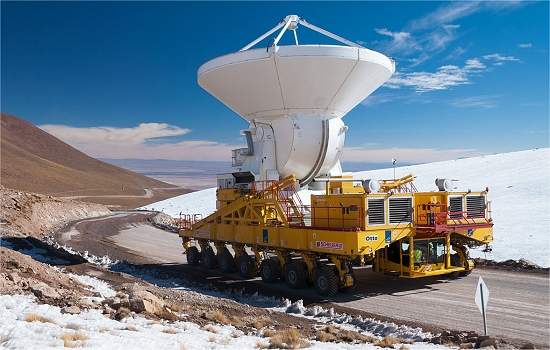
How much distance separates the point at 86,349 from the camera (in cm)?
724

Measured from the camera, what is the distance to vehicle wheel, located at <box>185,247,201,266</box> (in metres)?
22.3

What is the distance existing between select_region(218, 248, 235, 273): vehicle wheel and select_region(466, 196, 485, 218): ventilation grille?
28.6 feet

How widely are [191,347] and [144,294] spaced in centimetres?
404

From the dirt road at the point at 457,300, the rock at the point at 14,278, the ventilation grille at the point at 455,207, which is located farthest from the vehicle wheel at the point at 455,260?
the rock at the point at 14,278

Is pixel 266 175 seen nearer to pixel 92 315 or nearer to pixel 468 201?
pixel 468 201

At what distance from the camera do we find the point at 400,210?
606 inches

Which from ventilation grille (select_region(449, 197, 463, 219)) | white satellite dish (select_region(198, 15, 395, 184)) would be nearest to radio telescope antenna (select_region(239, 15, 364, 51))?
white satellite dish (select_region(198, 15, 395, 184))

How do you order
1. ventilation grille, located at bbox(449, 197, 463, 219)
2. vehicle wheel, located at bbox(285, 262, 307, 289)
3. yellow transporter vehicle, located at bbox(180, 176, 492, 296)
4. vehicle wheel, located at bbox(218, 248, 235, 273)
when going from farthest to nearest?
1. vehicle wheel, located at bbox(218, 248, 235, 273)
2. ventilation grille, located at bbox(449, 197, 463, 219)
3. vehicle wheel, located at bbox(285, 262, 307, 289)
4. yellow transporter vehicle, located at bbox(180, 176, 492, 296)

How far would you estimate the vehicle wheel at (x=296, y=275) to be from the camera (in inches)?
641

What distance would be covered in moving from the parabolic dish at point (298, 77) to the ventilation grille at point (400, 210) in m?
5.08

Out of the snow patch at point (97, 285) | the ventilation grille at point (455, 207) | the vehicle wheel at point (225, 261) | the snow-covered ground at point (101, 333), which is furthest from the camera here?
the vehicle wheel at point (225, 261)

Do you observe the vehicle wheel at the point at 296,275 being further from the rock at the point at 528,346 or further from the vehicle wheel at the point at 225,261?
the rock at the point at 528,346

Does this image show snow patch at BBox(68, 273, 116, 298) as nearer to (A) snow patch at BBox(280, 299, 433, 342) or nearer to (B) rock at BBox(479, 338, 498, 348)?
Answer: (A) snow patch at BBox(280, 299, 433, 342)

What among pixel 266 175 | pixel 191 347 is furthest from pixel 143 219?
pixel 191 347
